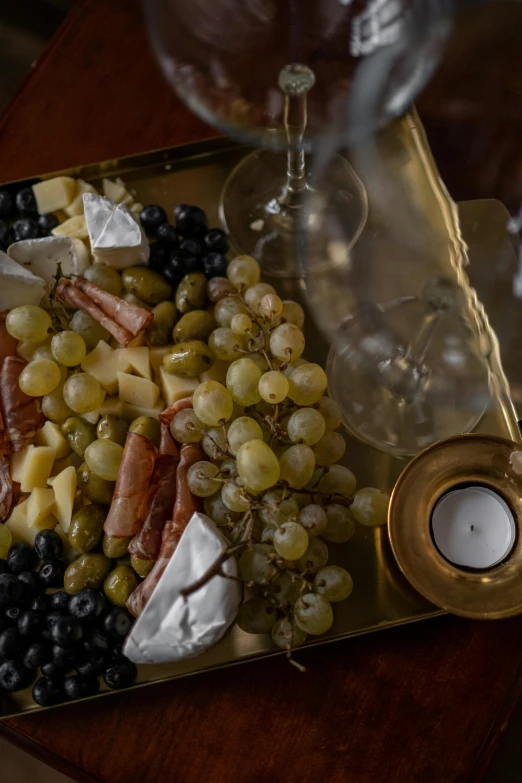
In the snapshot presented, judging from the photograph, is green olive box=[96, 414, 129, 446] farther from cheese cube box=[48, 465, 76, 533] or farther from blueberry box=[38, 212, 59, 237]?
blueberry box=[38, 212, 59, 237]

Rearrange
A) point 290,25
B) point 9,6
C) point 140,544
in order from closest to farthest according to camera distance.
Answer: point 290,25, point 140,544, point 9,6

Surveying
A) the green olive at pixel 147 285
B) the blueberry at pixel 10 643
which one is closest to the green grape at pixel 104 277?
the green olive at pixel 147 285

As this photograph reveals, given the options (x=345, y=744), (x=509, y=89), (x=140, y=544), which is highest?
(x=509, y=89)

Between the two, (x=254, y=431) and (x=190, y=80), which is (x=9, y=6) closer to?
(x=190, y=80)

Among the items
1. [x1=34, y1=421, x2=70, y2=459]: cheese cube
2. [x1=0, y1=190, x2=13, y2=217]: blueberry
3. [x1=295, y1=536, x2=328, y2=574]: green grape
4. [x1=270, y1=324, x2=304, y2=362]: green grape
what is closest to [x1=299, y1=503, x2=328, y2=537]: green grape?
[x1=295, y1=536, x2=328, y2=574]: green grape

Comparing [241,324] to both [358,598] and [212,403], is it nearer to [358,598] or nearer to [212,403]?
[212,403]

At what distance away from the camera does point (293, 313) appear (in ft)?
2.22

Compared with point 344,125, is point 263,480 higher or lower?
lower

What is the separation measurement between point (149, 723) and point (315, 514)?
224mm

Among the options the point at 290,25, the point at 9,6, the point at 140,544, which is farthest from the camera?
the point at 9,6

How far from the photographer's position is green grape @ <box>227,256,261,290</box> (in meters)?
0.69

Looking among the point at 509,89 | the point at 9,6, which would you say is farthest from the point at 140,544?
the point at 9,6

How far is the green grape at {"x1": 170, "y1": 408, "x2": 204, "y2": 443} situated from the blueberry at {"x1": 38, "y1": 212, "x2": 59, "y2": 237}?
258 millimetres

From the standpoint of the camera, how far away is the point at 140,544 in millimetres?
597
